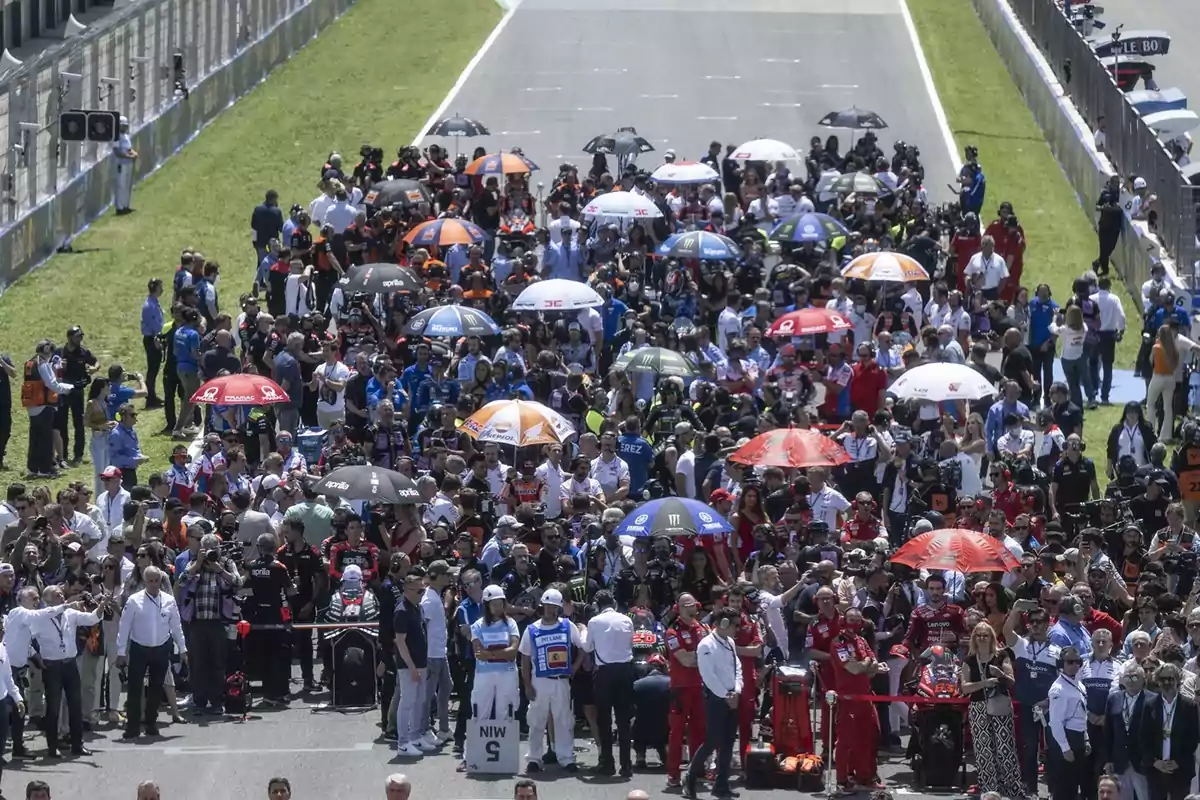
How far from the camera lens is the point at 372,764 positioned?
775 inches

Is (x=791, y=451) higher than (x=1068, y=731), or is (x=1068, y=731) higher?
(x=791, y=451)

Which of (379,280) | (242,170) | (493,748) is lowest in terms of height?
(242,170)

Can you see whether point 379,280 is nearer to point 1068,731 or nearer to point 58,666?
point 58,666

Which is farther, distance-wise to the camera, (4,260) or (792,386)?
(4,260)

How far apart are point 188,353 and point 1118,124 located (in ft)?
61.2

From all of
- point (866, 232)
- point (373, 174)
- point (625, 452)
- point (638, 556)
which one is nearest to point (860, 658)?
point (638, 556)

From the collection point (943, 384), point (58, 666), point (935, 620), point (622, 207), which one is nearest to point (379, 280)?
point (622, 207)

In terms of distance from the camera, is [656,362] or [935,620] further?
[656,362]

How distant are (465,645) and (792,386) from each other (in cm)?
835

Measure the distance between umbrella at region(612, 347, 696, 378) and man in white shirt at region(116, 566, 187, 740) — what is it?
8100 mm

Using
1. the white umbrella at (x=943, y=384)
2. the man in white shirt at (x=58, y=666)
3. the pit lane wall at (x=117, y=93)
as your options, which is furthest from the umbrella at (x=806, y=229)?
the man in white shirt at (x=58, y=666)

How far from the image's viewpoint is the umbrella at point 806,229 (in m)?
32.6

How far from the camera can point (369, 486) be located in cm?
2264

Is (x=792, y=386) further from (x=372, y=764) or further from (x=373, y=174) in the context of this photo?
(x=373, y=174)
